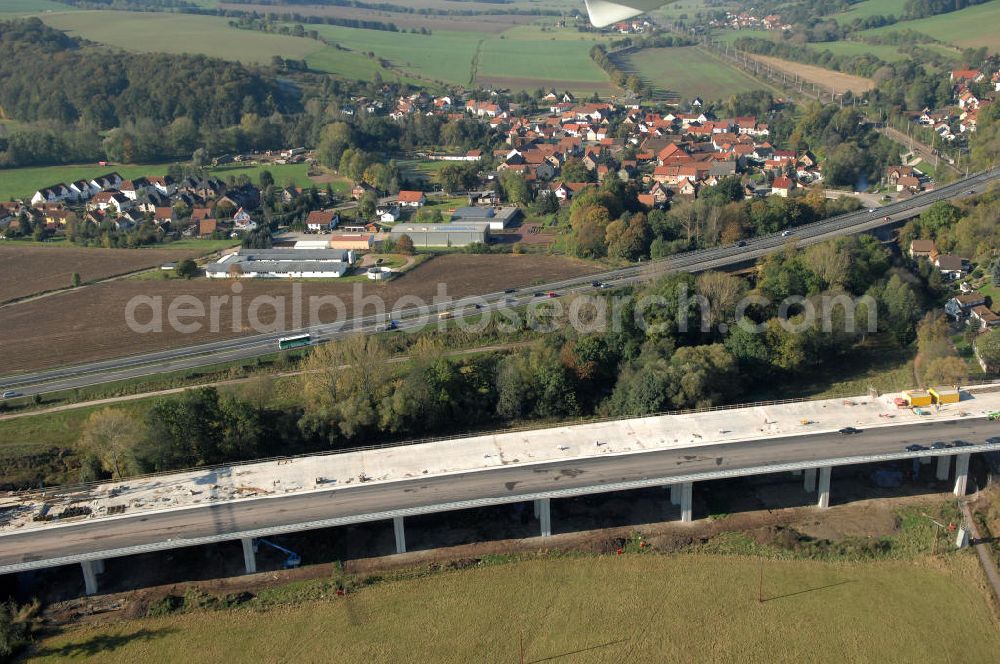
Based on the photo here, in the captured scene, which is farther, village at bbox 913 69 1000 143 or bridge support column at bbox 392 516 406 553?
village at bbox 913 69 1000 143

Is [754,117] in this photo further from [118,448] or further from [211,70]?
[118,448]

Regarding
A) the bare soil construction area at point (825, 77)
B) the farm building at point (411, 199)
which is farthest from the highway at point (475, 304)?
the bare soil construction area at point (825, 77)

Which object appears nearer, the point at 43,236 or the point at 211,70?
the point at 43,236

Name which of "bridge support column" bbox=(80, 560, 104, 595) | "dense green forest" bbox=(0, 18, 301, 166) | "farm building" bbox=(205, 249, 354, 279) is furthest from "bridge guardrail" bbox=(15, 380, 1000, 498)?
"dense green forest" bbox=(0, 18, 301, 166)

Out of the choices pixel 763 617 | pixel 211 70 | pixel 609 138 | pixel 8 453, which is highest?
pixel 211 70

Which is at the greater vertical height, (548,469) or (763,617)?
(548,469)

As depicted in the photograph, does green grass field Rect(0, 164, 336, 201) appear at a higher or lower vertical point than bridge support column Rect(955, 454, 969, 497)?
higher

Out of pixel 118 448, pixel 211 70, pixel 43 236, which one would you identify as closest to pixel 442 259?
pixel 118 448

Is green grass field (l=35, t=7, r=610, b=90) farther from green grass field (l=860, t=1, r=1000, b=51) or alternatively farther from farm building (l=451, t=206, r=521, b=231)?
farm building (l=451, t=206, r=521, b=231)
